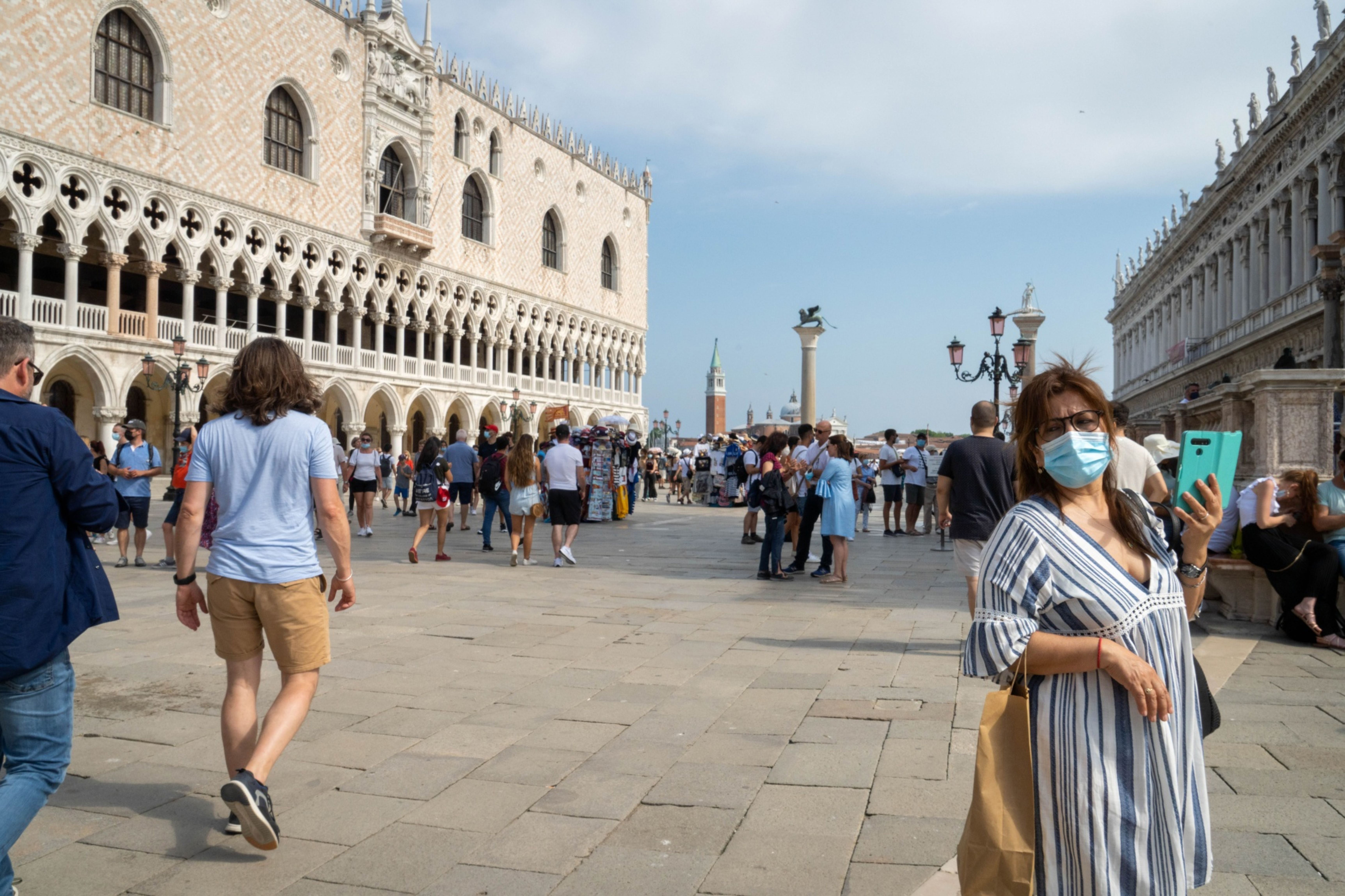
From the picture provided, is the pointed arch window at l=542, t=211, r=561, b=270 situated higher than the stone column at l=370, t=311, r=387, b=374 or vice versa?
the pointed arch window at l=542, t=211, r=561, b=270

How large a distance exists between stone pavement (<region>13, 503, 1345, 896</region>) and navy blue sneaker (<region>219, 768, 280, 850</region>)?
0.11m

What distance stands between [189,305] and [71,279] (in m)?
3.77

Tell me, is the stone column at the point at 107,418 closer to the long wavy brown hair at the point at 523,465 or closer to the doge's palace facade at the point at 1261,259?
the long wavy brown hair at the point at 523,465

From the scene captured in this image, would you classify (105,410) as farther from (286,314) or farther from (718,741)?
(718,741)

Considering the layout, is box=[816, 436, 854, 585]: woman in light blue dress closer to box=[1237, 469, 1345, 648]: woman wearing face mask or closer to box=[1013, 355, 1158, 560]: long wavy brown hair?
box=[1237, 469, 1345, 648]: woman wearing face mask

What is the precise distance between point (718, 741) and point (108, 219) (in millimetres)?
27306

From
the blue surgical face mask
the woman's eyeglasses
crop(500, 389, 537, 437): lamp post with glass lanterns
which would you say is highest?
crop(500, 389, 537, 437): lamp post with glass lanterns

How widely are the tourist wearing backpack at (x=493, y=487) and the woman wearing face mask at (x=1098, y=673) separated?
441 inches

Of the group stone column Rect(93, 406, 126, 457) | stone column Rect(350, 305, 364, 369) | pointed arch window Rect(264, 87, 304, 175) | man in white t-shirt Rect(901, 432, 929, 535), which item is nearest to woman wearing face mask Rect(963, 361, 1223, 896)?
man in white t-shirt Rect(901, 432, 929, 535)

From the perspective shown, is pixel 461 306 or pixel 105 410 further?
pixel 461 306

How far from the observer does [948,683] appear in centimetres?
557

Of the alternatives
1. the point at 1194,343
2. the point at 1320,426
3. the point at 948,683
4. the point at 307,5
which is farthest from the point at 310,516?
the point at 1194,343

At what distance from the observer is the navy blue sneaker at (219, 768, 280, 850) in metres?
3.04

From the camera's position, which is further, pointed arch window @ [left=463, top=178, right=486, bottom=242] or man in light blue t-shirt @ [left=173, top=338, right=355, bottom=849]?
pointed arch window @ [left=463, top=178, right=486, bottom=242]
